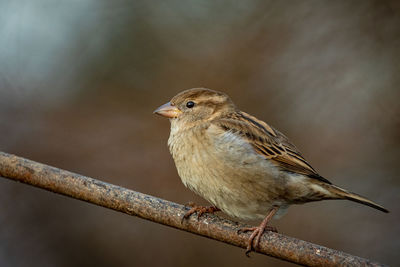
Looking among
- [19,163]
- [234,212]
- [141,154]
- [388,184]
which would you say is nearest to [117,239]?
[141,154]

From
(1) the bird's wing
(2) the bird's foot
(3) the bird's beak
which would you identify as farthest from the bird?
(3) the bird's beak

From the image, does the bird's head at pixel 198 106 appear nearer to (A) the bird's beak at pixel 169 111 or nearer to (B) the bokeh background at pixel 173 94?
(A) the bird's beak at pixel 169 111

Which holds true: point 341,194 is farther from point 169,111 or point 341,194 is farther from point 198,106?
point 169,111

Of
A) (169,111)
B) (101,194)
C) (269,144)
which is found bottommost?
(101,194)

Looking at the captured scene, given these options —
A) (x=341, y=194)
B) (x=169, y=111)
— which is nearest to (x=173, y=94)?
(x=169, y=111)

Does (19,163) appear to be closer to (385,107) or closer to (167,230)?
(167,230)

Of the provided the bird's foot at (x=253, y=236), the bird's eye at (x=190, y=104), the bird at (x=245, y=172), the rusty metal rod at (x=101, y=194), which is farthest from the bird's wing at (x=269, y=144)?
the rusty metal rod at (x=101, y=194)
